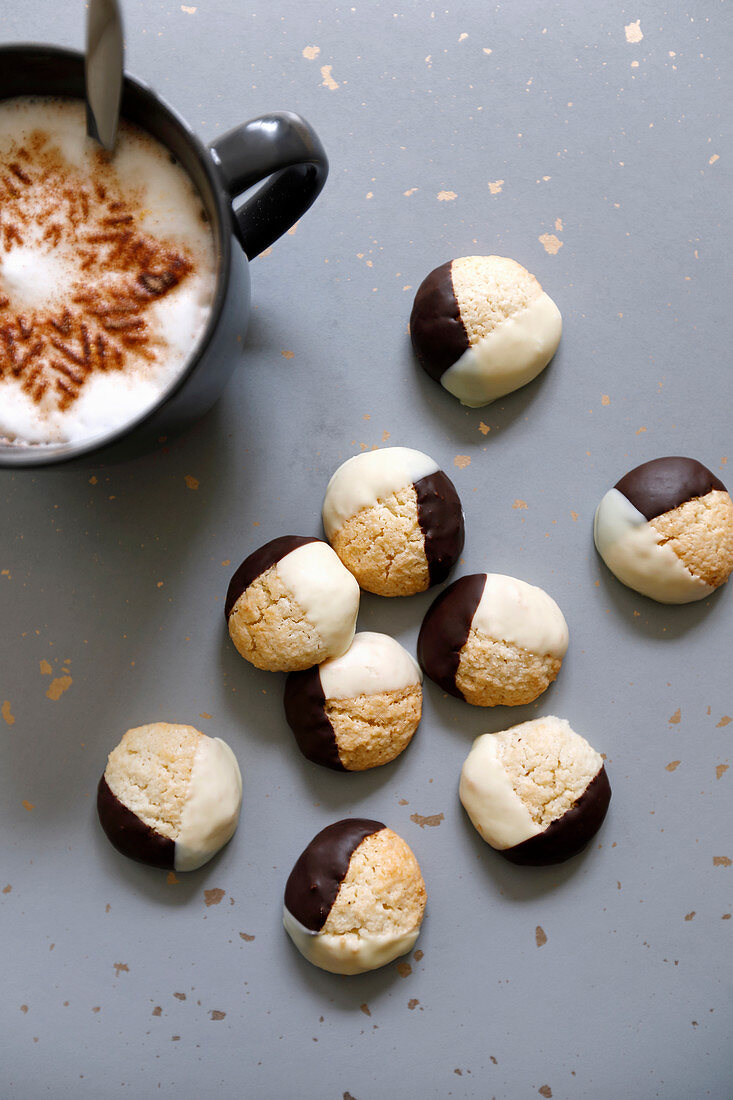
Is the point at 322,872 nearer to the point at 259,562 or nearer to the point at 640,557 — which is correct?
the point at 259,562

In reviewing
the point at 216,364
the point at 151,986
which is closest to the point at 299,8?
the point at 216,364

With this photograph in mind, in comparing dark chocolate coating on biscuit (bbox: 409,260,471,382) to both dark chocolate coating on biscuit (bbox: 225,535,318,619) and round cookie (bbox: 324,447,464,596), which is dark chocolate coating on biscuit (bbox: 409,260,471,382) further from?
dark chocolate coating on biscuit (bbox: 225,535,318,619)

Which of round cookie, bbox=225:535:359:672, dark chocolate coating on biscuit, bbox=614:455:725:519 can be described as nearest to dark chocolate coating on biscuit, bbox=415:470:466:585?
round cookie, bbox=225:535:359:672

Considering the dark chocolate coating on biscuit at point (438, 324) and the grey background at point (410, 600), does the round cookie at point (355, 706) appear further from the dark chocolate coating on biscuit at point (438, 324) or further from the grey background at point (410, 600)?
the dark chocolate coating on biscuit at point (438, 324)

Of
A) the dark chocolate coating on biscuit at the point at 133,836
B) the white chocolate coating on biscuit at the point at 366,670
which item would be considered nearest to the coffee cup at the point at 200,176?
the white chocolate coating on biscuit at the point at 366,670

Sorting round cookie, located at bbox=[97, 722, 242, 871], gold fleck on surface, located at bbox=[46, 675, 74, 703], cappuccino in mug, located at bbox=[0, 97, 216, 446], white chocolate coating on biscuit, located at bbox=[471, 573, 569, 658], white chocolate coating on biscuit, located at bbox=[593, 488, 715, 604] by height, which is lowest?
round cookie, located at bbox=[97, 722, 242, 871]

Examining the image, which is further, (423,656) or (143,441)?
(423,656)

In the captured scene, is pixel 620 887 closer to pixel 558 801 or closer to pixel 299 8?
pixel 558 801

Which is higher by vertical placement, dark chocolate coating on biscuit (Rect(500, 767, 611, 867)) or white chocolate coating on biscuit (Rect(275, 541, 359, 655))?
white chocolate coating on biscuit (Rect(275, 541, 359, 655))
